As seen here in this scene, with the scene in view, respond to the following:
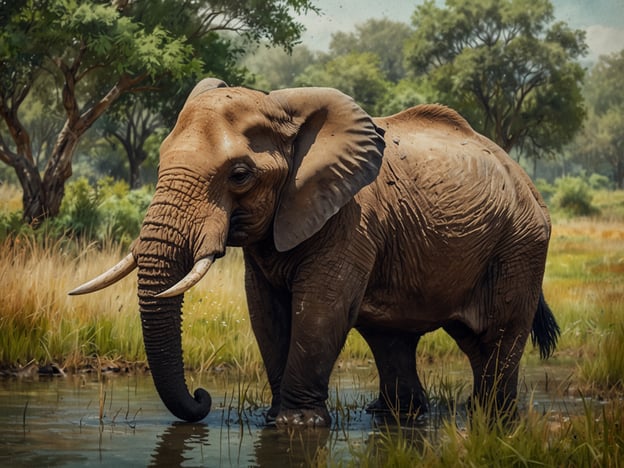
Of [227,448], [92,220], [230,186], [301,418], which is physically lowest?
[227,448]

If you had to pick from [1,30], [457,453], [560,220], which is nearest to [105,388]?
[457,453]

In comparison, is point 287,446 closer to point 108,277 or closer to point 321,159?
point 108,277

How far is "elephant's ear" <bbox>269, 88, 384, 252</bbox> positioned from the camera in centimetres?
749

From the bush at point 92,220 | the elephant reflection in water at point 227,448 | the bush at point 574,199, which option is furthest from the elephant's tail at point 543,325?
the bush at point 574,199

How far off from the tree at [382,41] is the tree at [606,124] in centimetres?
1790

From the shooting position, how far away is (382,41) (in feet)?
393

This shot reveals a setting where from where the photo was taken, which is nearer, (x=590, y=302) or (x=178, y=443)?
(x=178, y=443)

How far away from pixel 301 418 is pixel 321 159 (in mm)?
1600

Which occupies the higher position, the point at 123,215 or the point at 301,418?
the point at 123,215

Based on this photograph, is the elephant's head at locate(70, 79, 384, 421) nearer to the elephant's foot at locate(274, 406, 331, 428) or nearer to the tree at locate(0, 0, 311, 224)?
the elephant's foot at locate(274, 406, 331, 428)

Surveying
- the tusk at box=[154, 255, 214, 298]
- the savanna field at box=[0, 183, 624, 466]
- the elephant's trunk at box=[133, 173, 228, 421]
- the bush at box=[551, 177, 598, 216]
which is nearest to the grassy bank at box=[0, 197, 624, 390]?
the savanna field at box=[0, 183, 624, 466]

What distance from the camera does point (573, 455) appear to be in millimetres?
5730

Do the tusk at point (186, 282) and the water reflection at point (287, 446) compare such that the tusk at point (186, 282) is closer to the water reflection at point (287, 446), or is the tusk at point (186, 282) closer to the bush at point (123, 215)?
the water reflection at point (287, 446)

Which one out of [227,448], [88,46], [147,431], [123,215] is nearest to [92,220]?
[123,215]
